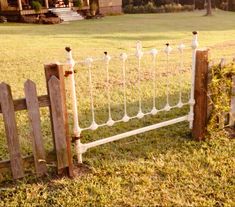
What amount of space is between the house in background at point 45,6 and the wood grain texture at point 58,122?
27.1 metres

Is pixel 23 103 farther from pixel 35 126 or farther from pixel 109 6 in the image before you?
pixel 109 6

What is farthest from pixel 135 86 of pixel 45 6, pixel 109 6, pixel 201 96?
pixel 109 6

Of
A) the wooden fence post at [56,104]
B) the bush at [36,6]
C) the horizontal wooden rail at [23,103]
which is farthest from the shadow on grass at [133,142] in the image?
the bush at [36,6]

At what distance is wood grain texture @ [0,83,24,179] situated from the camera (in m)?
3.73

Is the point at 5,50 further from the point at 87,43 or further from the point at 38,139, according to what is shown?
the point at 38,139

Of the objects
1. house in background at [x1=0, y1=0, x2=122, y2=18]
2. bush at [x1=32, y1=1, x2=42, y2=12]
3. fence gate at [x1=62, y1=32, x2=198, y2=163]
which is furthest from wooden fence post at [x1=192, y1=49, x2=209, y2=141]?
house in background at [x1=0, y1=0, x2=122, y2=18]

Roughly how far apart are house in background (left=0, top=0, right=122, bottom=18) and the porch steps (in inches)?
25.7

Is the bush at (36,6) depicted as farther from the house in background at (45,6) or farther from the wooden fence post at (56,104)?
the wooden fence post at (56,104)

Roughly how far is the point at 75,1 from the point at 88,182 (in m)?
31.3

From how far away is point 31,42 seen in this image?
16000 mm

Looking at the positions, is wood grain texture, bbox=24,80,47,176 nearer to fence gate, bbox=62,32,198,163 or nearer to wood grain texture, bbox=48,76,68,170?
wood grain texture, bbox=48,76,68,170

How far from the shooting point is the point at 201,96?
194 inches

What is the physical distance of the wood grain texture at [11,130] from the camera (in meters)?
3.73

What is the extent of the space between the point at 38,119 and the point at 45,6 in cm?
2882
